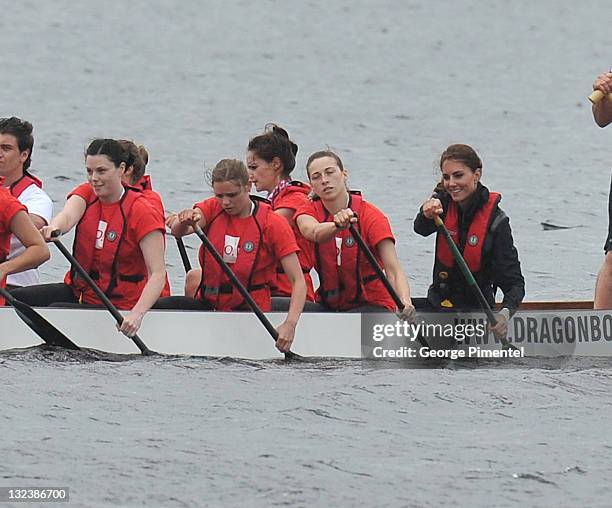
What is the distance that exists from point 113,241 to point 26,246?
508 millimetres

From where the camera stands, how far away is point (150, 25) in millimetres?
32750

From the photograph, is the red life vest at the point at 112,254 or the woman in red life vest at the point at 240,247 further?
the red life vest at the point at 112,254

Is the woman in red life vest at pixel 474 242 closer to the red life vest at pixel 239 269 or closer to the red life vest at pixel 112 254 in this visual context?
the red life vest at pixel 239 269

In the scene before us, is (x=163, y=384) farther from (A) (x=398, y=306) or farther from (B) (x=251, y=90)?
(B) (x=251, y=90)

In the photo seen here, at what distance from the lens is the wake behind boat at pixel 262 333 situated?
7.92 metres

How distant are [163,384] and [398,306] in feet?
4.63

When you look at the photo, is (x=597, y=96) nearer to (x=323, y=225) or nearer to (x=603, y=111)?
(x=603, y=111)

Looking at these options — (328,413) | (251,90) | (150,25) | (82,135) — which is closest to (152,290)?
(328,413)

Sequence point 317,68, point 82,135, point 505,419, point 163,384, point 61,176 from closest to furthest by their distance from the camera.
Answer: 1. point 505,419
2. point 163,384
3. point 61,176
4. point 82,135
5. point 317,68

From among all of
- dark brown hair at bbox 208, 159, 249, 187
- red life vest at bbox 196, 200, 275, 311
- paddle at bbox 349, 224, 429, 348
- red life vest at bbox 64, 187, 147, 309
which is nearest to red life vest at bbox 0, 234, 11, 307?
red life vest at bbox 64, 187, 147, 309

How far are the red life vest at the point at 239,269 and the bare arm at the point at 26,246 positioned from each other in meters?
0.98

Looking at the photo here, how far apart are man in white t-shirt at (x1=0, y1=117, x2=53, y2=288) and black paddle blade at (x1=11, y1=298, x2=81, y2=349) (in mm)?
345

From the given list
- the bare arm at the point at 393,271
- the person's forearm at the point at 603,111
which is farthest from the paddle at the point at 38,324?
the person's forearm at the point at 603,111

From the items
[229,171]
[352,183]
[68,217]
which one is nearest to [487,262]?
[229,171]
